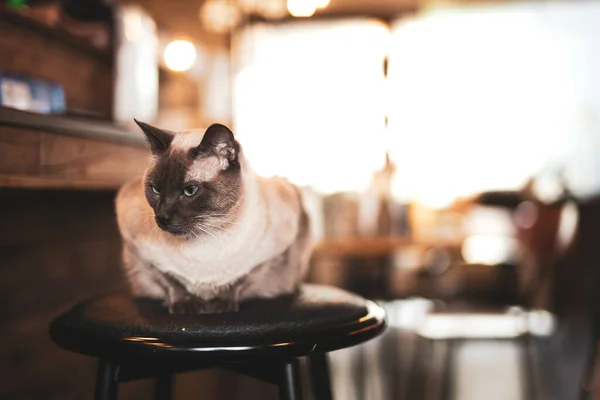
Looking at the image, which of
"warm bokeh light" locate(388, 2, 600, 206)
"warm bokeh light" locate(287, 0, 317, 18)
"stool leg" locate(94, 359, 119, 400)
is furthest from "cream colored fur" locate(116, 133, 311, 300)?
"warm bokeh light" locate(388, 2, 600, 206)

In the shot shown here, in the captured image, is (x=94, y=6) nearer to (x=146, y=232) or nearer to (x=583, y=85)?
(x=146, y=232)

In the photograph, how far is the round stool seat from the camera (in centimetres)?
74

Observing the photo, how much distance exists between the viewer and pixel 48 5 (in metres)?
1.55

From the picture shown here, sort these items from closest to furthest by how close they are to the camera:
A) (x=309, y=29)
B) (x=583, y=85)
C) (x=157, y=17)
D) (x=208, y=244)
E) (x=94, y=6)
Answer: (x=208, y=244), (x=94, y=6), (x=157, y=17), (x=583, y=85), (x=309, y=29)

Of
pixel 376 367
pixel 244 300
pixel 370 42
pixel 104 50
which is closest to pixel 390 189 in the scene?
pixel 376 367

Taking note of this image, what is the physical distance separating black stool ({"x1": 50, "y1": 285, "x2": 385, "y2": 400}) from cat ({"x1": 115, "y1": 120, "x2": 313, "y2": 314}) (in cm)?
4

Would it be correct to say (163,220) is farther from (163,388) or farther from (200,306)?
(163,388)

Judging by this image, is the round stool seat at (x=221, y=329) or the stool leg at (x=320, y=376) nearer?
the round stool seat at (x=221, y=329)

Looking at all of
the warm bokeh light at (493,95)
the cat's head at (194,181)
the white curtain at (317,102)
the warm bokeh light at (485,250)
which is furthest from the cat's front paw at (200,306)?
the white curtain at (317,102)

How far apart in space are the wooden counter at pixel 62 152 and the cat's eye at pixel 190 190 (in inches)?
11.5

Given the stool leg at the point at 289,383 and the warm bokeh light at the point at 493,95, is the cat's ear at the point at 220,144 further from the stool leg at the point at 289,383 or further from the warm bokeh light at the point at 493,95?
the warm bokeh light at the point at 493,95

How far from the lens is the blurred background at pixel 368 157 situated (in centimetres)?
141

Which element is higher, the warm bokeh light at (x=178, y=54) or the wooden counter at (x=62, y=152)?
the warm bokeh light at (x=178, y=54)

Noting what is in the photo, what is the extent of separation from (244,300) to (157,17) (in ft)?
13.0
